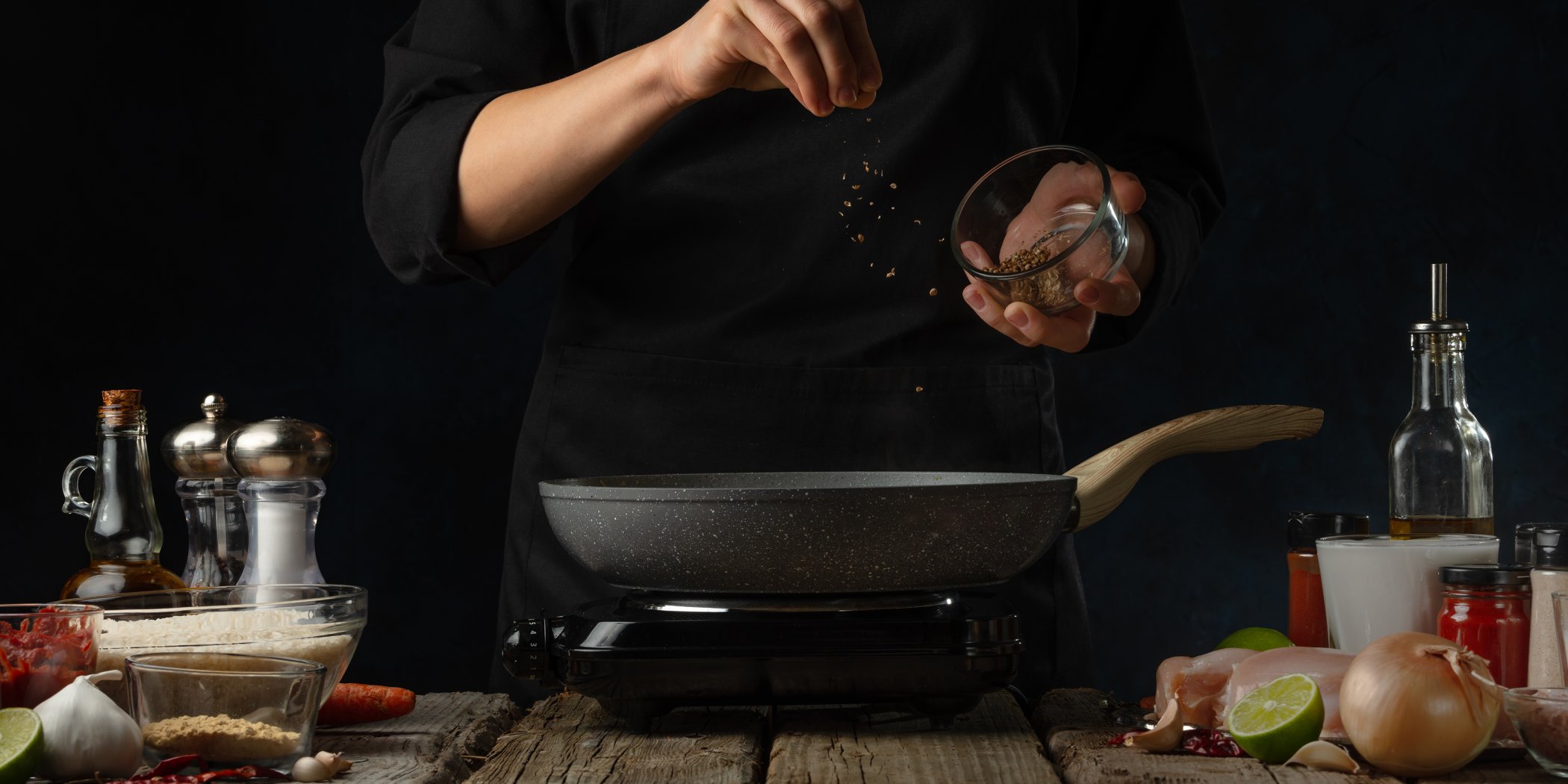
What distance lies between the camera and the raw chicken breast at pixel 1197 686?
0.90 metres

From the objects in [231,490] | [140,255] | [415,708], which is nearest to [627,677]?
[415,708]

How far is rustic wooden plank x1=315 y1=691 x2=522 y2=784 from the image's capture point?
0.83 m

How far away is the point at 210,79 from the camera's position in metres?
2.71

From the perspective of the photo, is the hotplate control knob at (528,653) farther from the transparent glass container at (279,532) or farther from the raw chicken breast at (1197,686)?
the raw chicken breast at (1197,686)

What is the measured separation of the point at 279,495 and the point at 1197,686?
0.67 meters

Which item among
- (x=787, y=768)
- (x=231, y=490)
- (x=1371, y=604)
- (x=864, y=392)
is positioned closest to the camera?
(x=787, y=768)

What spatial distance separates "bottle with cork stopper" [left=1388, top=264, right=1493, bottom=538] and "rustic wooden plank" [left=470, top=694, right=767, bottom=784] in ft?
1.63

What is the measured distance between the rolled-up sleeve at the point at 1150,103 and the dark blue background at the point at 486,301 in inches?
58.8

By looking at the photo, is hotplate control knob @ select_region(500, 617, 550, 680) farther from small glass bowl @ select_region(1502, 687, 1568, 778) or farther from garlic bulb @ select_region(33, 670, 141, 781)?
small glass bowl @ select_region(1502, 687, 1568, 778)

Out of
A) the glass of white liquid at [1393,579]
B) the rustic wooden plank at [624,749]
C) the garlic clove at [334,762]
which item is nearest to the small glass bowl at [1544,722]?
the glass of white liquid at [1393,579]

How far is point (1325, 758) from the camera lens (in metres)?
0.80

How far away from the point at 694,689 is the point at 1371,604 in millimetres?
444

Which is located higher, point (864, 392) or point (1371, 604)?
point (864, 392)

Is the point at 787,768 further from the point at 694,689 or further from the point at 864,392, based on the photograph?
the point at 864,392
